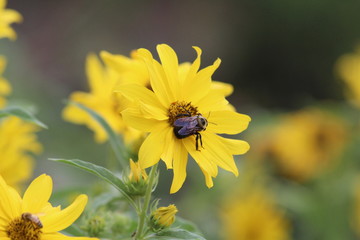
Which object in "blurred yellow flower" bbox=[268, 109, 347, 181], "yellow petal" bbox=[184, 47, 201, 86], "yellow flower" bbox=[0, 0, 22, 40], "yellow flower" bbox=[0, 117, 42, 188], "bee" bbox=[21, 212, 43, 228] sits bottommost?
"blurred yellow flower" bbox=[268, 109, 347, 181]

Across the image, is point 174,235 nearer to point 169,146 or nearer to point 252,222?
point 169,146

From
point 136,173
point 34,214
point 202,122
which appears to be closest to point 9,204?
point 34,214

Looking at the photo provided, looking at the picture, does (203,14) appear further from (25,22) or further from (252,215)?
(252,215)

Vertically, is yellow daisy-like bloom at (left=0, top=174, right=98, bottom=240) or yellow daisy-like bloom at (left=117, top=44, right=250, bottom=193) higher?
yellow daisy-like bloom at (left=117, top=44, right=250, bottom=193)

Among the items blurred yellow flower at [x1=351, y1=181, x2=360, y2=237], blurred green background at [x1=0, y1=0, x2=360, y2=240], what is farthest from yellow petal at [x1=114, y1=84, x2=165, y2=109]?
blurred green background at [x1=0, y1=0, x2=360, y2=240]

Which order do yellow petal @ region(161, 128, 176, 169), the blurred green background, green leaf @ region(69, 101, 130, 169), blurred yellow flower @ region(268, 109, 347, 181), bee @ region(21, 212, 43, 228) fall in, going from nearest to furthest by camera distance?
bee @ region(21, 212, 43, 228)
yellow petal @ region(161, 128, 176, 169)
green leaf @ region(69, 101, 130, 169)
blurred yellow flower @ region(268, 109, 347, 181)
the blurred green background

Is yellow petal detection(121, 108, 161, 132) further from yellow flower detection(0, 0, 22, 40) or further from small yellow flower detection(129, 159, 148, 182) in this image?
yellow flower detection(0, 0, 22, 40)
